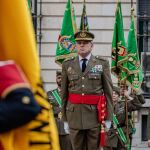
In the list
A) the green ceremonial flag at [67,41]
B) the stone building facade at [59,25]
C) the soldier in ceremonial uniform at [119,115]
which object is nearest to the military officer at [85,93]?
the soldier in ceremonial uniform at [119,115]

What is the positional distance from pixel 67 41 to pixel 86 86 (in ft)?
13.5

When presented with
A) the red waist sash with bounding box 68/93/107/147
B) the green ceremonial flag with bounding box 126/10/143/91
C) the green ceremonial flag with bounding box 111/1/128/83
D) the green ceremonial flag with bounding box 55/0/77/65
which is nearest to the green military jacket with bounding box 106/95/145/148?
the green ceremonial flag with bounding box 111/1/128/83

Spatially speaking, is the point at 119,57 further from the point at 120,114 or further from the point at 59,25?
the point at 59,25

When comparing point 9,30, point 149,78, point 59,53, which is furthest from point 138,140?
point 9,30

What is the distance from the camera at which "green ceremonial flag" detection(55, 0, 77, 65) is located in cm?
1206

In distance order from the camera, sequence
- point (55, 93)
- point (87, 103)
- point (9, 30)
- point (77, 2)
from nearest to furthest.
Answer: point (9, 30) → point (87, 103) → point (55, 93) → point (77, 2)

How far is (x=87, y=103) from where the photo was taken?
8.41 m

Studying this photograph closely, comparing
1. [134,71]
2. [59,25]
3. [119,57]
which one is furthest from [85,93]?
[59,25]

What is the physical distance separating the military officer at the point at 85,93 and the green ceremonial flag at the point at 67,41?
3320mm

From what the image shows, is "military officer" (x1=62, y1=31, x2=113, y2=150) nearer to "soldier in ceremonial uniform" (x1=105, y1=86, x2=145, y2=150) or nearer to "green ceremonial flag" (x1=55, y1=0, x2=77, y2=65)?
"soldier in ceremonial uniform" (x1=105, y1=86, x2=145, y2=150)

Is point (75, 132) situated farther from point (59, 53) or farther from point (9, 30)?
point (9, 30)

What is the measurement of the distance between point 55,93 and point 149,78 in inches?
334

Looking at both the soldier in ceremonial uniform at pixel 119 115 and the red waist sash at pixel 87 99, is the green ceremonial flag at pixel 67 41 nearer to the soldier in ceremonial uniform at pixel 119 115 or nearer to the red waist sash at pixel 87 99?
the soldier in ceremonial uniform at pixel 119 115

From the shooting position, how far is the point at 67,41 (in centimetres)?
1247
